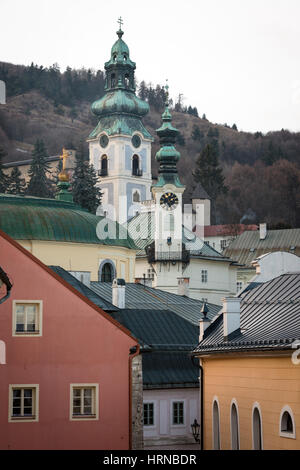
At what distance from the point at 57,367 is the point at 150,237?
68836 millimetres

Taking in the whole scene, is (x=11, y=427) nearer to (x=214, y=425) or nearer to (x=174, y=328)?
(x=214, y=425)

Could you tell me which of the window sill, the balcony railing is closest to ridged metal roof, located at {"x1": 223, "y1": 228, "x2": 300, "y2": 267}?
the balcony railing

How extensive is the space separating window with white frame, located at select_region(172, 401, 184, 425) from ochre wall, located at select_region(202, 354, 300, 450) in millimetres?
6901

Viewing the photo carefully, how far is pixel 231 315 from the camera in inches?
1273

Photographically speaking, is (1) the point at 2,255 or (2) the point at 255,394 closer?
(2) the point at 255,394

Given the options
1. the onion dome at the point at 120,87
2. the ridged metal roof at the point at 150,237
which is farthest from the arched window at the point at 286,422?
the onion dome at the point at 120,87

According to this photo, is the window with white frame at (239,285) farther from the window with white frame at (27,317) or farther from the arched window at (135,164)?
the window with white frame at (27,317)

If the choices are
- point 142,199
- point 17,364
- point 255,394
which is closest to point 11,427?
point 17,364

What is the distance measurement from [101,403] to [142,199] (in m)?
98.1

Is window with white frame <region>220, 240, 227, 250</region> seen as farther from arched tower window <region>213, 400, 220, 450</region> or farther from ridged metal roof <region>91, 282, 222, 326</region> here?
arched tower window <region>213, 400, 220, 450</region>

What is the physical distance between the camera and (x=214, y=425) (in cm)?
3384

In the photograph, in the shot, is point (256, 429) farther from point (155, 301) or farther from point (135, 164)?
point (135, 164)
